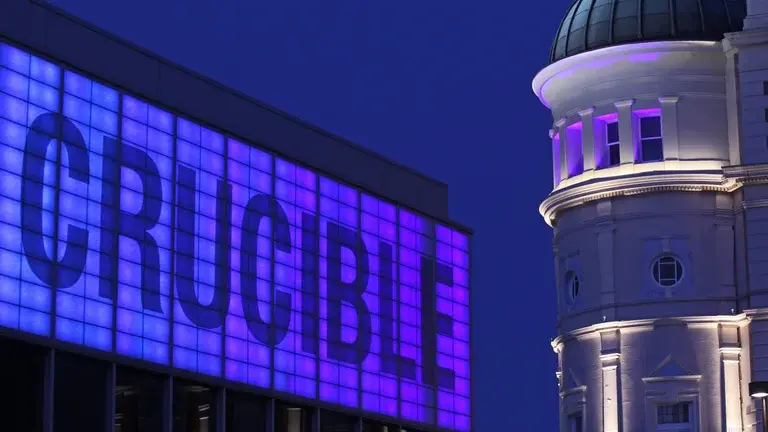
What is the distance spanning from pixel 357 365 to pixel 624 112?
2321cm

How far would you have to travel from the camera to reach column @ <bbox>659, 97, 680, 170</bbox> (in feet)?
411

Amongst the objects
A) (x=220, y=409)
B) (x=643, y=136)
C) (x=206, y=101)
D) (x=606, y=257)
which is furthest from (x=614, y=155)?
(x=220, y=409)

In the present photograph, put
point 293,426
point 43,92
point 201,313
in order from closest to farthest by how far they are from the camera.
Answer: point 43,92, point 201,313, point 293,426

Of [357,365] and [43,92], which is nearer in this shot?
[43,92]

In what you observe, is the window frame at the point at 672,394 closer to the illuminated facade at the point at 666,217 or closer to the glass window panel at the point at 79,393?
the illuminated facade at the point at 666,217

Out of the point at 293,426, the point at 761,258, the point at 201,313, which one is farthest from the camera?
the point at 761,258

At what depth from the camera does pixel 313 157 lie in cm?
11169

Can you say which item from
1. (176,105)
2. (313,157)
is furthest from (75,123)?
(313,157)

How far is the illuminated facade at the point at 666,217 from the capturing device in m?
123

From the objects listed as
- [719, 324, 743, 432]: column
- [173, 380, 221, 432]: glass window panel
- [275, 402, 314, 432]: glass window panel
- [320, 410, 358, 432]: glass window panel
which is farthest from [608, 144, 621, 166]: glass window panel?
[173, 380, 221, 432]: glass window panel

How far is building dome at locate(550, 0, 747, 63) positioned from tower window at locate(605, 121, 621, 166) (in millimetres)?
4162

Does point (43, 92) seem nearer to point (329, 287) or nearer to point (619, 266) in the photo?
point (329, 287)

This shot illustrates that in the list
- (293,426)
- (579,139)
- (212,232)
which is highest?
(579,139)

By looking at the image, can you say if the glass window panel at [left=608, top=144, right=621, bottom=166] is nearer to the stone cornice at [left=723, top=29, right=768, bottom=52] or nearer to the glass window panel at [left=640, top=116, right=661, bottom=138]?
the glass window panel at [left=640, top=116, right=661, bottom=138]
